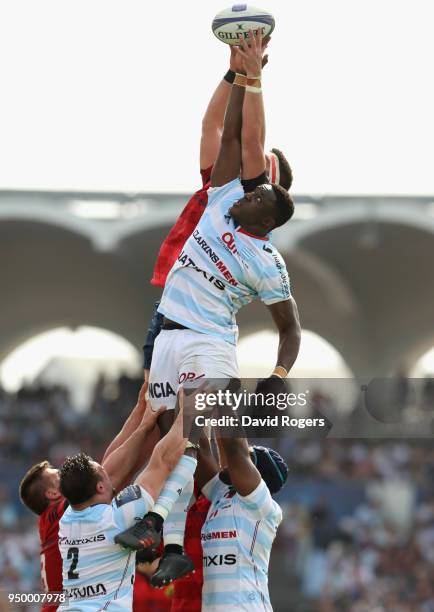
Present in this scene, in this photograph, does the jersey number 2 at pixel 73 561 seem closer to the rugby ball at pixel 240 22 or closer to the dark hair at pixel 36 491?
the dark hair at pixel 36 491

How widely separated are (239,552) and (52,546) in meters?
1.22

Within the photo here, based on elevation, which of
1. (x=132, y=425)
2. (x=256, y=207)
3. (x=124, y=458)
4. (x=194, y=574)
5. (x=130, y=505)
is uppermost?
(x=256, y=207)

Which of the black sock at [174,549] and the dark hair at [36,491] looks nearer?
the black sock at [174,549]

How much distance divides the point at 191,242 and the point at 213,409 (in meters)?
1.06

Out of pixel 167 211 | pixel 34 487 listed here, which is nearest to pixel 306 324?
pixel 167 211

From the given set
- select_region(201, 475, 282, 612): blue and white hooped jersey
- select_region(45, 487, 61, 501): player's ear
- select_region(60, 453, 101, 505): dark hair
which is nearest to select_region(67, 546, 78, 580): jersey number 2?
select_region(60, 453, 101, 505): dark hair

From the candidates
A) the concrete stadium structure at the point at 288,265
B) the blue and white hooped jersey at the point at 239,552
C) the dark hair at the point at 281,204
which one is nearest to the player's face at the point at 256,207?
the dark hair at the point at 281,204

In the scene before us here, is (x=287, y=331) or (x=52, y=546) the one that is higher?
(x=287, y=331)

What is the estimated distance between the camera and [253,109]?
26.6ft

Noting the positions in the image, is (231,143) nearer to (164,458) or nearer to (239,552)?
(164,458)

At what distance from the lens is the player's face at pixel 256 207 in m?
8.16

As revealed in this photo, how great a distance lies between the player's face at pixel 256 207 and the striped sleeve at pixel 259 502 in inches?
61.5

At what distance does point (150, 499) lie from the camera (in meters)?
7.81

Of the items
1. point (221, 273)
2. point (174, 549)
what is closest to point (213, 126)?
point (221, 273)
